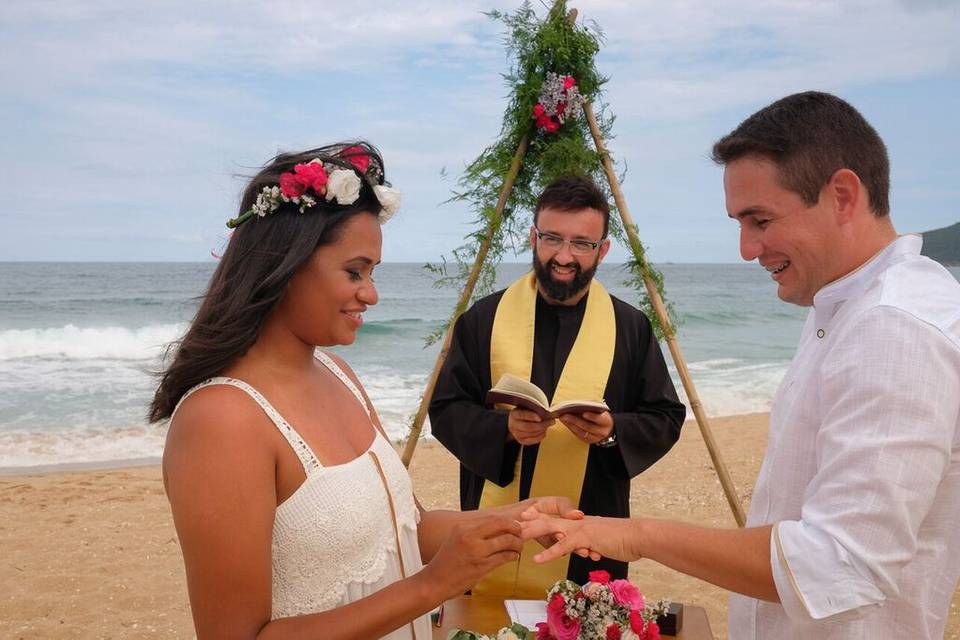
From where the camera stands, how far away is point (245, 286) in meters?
2.40

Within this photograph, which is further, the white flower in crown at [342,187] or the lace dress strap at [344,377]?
the lace dress strap at [344,377]

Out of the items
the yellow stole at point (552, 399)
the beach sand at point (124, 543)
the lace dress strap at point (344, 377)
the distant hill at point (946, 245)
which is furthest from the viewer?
the distant hill at point (946, 245)

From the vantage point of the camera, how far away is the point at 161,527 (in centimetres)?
880

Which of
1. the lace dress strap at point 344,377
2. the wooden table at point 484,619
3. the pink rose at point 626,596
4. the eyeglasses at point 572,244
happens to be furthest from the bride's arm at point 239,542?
the eyeglasses at point 572,244

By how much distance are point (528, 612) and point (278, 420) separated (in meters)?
1.65

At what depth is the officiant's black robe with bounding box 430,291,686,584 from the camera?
4570mm

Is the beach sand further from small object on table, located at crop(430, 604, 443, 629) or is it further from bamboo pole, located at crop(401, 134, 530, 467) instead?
small object on table, located at crop(430, 604, 443, 629)

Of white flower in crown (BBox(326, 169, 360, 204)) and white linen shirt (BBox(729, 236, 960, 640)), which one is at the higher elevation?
white flower in crown (BBox(326, 169, 360, 204))

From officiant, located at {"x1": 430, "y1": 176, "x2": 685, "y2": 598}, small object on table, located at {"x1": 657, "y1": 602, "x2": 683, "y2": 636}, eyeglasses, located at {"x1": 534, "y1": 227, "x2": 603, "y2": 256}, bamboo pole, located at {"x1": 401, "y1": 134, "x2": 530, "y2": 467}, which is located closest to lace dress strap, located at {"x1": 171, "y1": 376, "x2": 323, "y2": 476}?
small object on table, located at {"x1": 657, "y1": 602, "x2": 683, "y2": 636}

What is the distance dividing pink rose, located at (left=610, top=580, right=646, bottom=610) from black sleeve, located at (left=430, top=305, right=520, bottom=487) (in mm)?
1582

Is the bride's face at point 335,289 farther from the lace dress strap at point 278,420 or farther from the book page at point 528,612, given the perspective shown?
the book page at point 528,612

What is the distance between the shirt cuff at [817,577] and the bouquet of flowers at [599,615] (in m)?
0.88

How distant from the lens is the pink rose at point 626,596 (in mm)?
2979

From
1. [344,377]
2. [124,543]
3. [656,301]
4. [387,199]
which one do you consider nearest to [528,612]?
[344,377]
